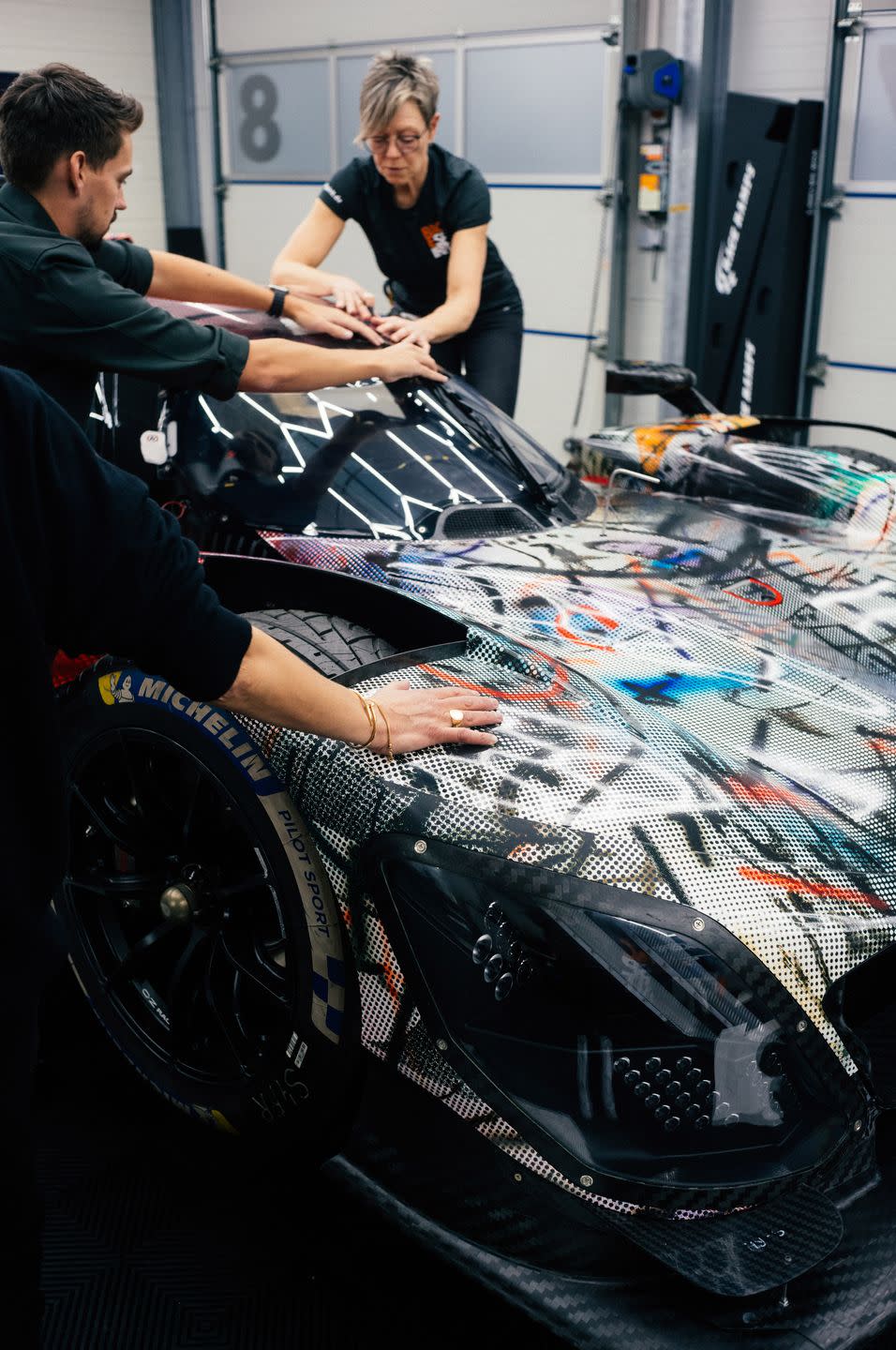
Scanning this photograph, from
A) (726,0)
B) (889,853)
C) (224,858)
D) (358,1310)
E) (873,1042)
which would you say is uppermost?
(726,0)

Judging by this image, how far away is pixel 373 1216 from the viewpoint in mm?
1944

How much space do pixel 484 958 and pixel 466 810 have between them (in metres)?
0.18

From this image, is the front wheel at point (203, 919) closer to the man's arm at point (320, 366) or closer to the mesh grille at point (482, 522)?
the man's arm at point (320, 366)

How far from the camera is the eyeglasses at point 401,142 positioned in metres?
3.54

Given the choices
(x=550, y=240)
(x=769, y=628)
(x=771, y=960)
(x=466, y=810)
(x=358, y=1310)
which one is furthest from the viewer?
(x=550, y=240)

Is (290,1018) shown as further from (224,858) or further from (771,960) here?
(771,960)

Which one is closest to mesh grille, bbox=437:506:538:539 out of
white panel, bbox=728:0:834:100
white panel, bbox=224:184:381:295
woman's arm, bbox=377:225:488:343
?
woman's arm, bbox=377:225:488:343

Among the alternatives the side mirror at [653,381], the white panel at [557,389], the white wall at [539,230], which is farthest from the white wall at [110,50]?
the side mirror at [653,381]

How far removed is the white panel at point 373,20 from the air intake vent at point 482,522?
484cm

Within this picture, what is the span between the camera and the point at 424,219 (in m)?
3.89

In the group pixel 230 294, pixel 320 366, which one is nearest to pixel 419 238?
pixel 230 294

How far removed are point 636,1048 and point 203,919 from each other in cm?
74

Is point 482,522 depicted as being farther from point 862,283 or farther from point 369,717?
point 862,283

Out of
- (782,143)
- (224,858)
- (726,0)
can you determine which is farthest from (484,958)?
(726,0)
